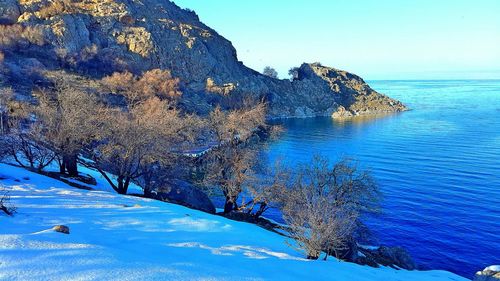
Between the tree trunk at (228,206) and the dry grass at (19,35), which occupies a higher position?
the dry grass at (19,35)

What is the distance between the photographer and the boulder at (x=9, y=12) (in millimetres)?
86375

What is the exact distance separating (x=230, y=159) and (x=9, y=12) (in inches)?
3462

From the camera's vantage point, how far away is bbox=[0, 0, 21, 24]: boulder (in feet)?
283

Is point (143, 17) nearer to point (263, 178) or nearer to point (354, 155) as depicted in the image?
point (354, 155)

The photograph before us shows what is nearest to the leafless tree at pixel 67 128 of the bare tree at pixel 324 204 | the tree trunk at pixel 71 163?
the tree trunk at pixel 71 163

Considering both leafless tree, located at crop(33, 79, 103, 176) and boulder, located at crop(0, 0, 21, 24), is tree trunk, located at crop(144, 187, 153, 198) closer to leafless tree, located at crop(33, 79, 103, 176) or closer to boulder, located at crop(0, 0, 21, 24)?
leafless tree, located at crop(33, 79, 103, 176)

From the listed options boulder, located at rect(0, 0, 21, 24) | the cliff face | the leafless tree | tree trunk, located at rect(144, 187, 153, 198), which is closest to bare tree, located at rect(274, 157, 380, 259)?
tree trunk, located at rect(144, 187, 153, 198)

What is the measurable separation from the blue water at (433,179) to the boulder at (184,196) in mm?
6628

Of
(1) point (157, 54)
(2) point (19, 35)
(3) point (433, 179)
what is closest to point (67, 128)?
(3) point (433, 179)

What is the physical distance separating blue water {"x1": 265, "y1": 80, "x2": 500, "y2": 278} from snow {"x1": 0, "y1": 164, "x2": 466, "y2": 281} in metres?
8.74

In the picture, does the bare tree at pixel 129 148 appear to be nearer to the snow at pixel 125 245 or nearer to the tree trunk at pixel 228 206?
the snow at pixel 125 245

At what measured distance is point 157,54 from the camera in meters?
102

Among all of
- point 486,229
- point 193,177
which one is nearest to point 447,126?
point 486,229

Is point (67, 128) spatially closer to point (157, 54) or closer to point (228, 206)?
point (228, 206)
